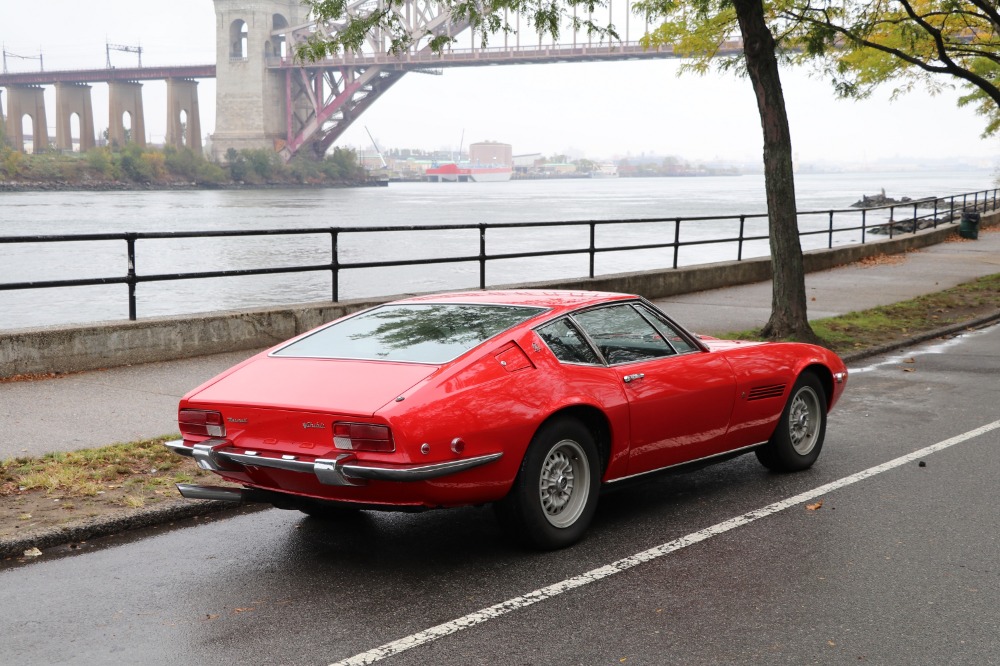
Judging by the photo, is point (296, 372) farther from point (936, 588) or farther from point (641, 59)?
point (641, 59)

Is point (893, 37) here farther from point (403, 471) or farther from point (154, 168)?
point (154, 168)

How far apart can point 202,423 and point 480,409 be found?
4.28ft

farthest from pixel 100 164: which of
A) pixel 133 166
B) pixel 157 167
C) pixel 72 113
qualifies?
pixel 72 113

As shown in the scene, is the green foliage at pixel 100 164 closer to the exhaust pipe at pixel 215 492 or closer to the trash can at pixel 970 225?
the trash can at pixel 970 225

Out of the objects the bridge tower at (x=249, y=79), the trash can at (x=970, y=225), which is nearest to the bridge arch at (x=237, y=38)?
the bridge tower at (x=249, y=79)

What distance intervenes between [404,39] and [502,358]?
37.8 feet

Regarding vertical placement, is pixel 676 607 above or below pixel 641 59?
below

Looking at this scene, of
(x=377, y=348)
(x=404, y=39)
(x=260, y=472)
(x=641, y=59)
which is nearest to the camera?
(x=260, y=472)

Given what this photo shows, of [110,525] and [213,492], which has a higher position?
[213,492]

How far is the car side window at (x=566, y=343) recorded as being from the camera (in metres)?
5.34

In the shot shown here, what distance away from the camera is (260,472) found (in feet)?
16.1

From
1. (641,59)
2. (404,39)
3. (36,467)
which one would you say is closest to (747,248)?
(641,59)

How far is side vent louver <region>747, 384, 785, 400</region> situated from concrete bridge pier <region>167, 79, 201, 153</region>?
119947 mm

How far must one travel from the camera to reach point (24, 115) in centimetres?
13038
